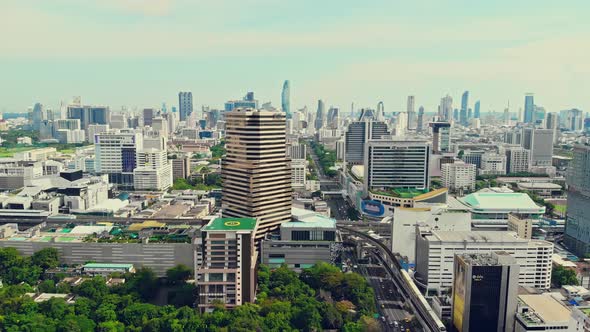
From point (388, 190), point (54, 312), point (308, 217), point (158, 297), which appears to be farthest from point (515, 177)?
point (54, 312)

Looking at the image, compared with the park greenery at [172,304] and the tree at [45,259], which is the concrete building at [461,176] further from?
the tree at [45,259]

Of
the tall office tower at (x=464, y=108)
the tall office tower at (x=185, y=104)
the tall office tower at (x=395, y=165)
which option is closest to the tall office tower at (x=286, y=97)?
the tall office tower at (x=185, y=104)

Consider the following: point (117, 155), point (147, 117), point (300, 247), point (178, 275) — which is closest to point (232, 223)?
point (178, 275)

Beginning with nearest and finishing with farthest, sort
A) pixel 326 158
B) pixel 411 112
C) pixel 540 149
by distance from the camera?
pixel 540 149 < pixel 326 158 < pixel 411 112

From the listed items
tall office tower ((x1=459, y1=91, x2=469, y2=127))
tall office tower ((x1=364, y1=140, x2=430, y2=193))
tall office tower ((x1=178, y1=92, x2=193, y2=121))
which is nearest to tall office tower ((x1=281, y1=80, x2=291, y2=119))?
tall office tower ((x1=178, y1=92, x2=193, y2=121))

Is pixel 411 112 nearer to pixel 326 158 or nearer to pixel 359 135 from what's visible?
pixel 326 158

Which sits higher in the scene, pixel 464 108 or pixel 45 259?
pixel 464 108
